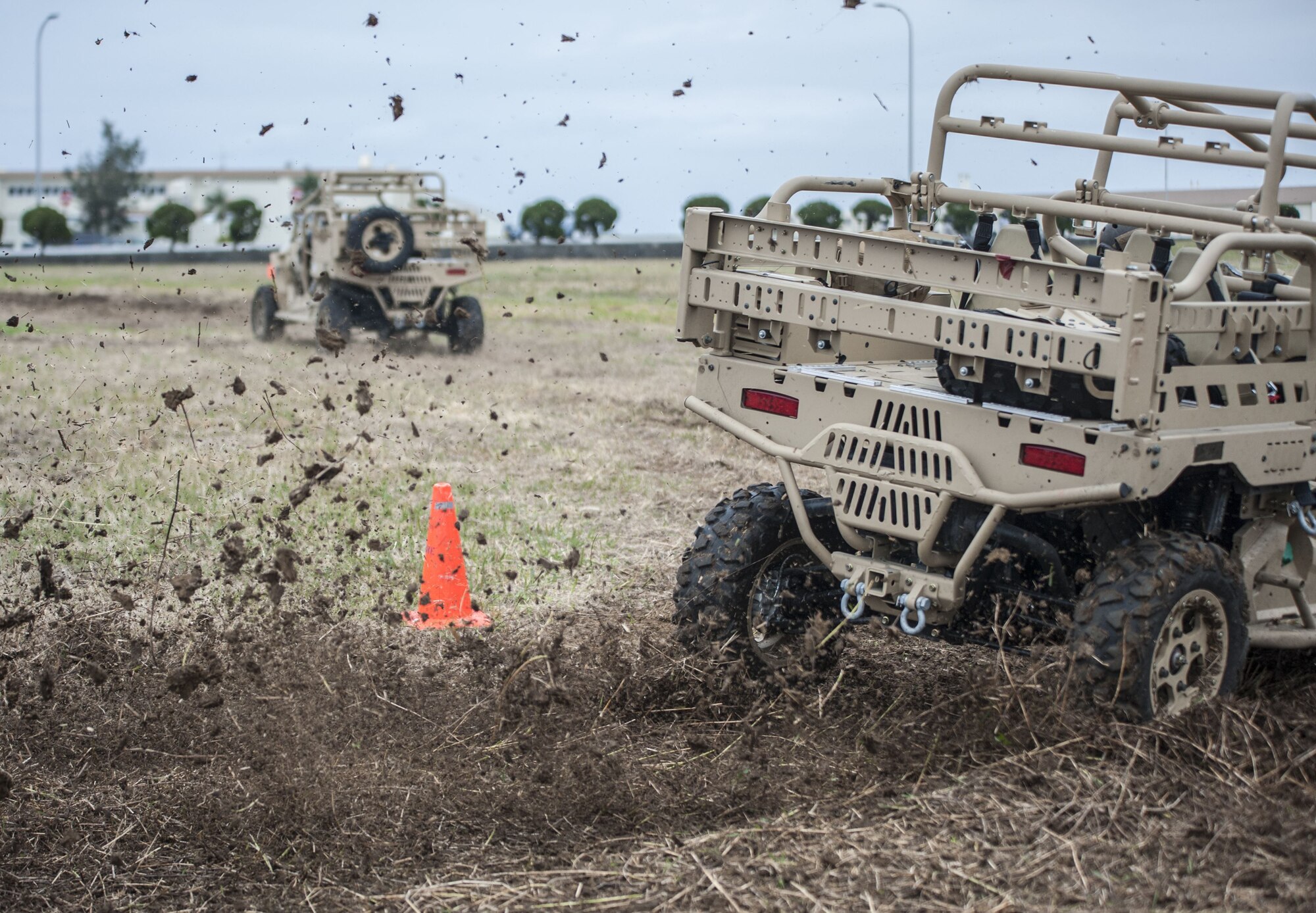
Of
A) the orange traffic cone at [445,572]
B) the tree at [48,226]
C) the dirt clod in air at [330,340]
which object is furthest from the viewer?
the tree at [48,226]

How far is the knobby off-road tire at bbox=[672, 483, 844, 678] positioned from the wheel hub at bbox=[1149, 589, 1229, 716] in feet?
3.86

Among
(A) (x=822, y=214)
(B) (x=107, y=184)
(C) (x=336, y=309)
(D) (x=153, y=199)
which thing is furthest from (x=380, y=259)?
(D) (x=153, y=199)

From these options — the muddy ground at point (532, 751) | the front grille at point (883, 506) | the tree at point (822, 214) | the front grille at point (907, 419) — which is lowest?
the muddy ground at point (532, 751)

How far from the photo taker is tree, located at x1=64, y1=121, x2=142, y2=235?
61.3m

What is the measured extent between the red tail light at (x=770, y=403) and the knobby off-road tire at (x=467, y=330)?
1222 cm

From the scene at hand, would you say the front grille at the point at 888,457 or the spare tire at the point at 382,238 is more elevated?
the spare tire at the point at 382,238

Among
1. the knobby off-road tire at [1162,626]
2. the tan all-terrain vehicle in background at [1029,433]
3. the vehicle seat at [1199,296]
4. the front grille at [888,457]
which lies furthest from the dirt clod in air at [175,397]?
the vehicle seat at [1199,296]

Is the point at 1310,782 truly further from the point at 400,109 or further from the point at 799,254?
the point at 400,109

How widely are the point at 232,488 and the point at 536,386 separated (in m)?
5.95

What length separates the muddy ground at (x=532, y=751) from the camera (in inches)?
159

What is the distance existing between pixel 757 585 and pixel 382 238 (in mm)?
12578

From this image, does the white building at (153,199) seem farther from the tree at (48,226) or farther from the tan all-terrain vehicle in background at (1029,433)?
the tan all-terrain vehicle in background at (1029,433)

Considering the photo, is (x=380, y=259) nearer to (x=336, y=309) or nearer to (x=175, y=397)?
(x=336, y=309)

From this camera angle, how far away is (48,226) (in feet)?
145
